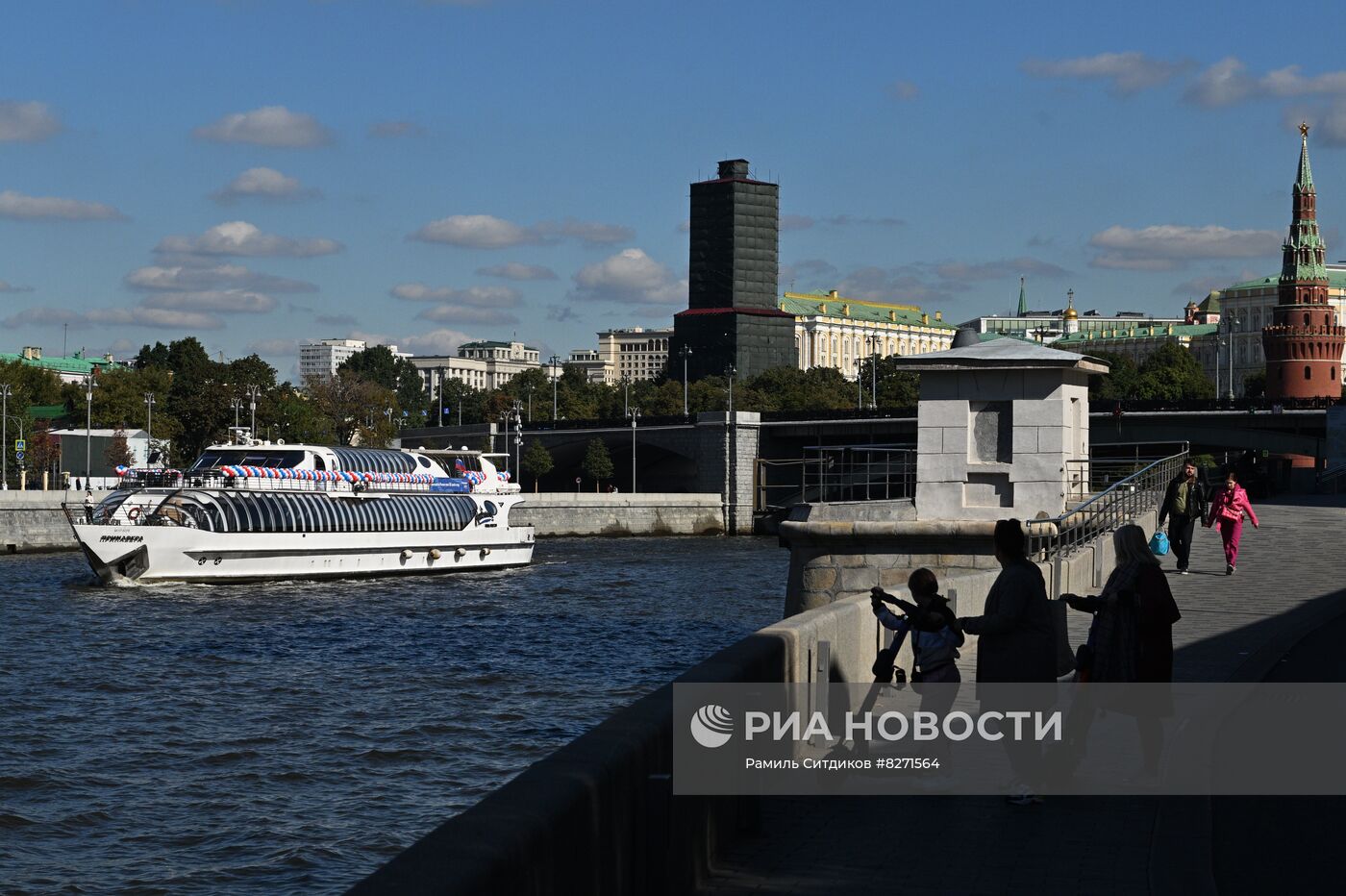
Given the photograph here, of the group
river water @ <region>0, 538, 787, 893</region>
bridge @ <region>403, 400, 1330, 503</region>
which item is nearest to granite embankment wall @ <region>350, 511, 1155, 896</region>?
river water @ <region>0, 538, 787, 893</region>

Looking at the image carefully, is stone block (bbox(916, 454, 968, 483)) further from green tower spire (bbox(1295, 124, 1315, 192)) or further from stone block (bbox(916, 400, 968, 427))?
green tower spire (bbox(1295, 124, 1315, 192))

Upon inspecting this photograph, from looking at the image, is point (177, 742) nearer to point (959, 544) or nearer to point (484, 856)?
point (959, 544)

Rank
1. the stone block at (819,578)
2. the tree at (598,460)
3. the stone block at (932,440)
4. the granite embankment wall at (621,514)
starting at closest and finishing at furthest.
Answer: the stone block at (819,578), the stone block at (932,440), the granite embankment wall at (621,514), the tree at (598,460)

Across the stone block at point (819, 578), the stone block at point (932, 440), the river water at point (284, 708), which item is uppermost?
the stone block at point (932, 440)

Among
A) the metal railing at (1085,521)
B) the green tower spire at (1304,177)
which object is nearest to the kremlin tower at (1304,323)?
the green tower spire at (1304,177)

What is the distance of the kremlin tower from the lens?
147 meters

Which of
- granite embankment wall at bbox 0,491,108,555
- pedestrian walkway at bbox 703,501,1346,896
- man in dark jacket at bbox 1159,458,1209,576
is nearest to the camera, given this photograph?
pedestrian walkway at bbox 703,501,1346,896

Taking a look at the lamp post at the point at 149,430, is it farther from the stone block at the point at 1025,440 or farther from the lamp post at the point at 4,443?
the stone block at the point at 1025,440

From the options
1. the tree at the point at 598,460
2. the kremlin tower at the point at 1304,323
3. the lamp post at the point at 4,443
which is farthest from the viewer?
the kremlin tower at the point at 1304,323

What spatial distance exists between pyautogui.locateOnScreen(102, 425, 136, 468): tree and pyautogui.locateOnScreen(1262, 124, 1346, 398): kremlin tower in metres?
96.4

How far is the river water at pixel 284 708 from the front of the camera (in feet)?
59.3

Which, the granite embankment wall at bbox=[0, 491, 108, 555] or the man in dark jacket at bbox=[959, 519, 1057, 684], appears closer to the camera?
the man in dark jacket at bbox=[959, 519, 1057, 684]

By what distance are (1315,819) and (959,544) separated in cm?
926

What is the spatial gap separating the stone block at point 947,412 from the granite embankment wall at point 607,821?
384 inches
